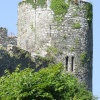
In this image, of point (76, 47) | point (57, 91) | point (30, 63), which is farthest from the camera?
point (76, 47)

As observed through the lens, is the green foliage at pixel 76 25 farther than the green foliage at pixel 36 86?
Yes

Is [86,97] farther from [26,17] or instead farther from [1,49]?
[26,17]

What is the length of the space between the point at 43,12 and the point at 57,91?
1267cm

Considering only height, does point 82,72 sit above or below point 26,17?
below

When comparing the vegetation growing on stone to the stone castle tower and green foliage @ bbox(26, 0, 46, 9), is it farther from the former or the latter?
green foliage @ bbox(26, 0, 46, 9)

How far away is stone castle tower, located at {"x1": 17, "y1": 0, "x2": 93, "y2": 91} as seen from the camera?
3891cm

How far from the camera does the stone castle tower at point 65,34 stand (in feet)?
128

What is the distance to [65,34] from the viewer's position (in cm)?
3897

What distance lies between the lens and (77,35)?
3922 centimetres

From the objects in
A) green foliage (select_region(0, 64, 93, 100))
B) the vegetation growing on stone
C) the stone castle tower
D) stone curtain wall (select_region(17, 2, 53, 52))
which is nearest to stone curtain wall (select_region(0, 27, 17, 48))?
stone curtain wall (select_region(17, 2, 53, 52))

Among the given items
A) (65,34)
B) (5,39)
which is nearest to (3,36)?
(5,39)

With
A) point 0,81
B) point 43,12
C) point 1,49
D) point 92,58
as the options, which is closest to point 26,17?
point 43,12


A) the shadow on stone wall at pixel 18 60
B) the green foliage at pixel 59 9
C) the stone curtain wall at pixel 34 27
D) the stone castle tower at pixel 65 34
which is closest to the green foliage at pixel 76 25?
the stone castle tower at pixel 65 34

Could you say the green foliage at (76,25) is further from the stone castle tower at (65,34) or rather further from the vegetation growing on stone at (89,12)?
the vegetation growing on stone at (89,12)
